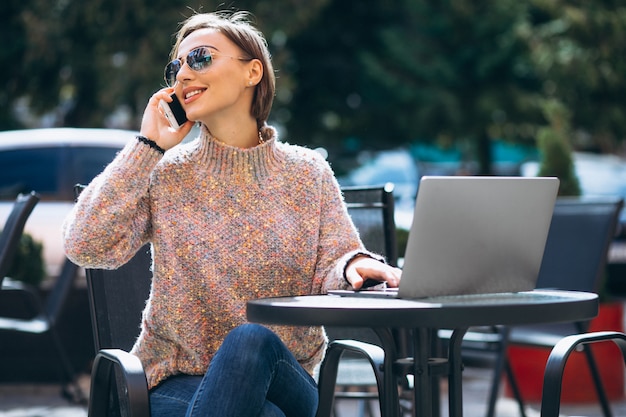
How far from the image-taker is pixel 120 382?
298cm

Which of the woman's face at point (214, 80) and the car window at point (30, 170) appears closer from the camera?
the woman's face at point (214, 80)

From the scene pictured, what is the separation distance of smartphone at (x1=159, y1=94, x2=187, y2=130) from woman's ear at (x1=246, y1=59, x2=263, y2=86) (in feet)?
0.71

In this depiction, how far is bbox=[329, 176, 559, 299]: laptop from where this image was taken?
90.6 inches

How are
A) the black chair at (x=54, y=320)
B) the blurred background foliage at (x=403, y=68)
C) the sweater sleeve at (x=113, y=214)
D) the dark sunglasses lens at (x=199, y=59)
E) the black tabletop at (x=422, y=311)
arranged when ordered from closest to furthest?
the black tabletop at (x=422, y=311) < the sweater sleeve at (x=113, y=214) < the dark sunglasses lens at (x=199, y=59) < the black chair at (x=54, y=320) < the blurred background foliage at (x=403, y=68)

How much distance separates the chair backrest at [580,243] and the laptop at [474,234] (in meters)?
2.50

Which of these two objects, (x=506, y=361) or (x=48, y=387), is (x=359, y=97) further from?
(x=506, y=361)

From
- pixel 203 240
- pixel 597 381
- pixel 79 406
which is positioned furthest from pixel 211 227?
pixel 79 406

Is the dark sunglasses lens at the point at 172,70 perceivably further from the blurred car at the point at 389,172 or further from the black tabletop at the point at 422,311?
the blurred car at the point at 389,172

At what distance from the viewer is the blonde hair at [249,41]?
3.09m

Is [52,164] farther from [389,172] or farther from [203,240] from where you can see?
[203,240]

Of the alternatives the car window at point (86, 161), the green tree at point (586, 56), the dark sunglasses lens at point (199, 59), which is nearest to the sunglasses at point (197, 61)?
the dark sunglasses lens at point (199, 59)

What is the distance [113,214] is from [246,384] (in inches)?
24.1

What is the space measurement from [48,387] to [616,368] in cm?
330

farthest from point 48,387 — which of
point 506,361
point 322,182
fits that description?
point 322,182
